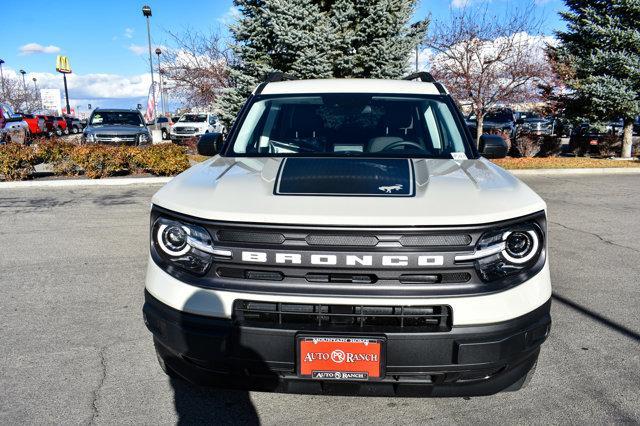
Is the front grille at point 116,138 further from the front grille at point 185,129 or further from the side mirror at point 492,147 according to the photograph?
the side mirror at point 492,147

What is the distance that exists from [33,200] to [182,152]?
3840mm

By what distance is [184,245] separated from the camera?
7.77ft

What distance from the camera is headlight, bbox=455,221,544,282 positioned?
2.21 metres

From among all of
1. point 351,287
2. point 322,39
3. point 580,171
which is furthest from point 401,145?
point 580,171

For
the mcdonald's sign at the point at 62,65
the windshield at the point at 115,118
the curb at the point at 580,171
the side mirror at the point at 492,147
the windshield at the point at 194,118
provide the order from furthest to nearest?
the mcdonald's sign at the point at 62,65 < the windshield at the point at 194,118 < the windshield at the point at 115,118 < the curb at the point at 580,171 < the side mirror at the point at 492,147

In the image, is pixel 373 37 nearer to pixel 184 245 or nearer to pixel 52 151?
pixel 52 151

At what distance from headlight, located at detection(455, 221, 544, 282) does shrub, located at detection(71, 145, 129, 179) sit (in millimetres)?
11645

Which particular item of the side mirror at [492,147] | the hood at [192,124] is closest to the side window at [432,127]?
the side mirror at [492,147]

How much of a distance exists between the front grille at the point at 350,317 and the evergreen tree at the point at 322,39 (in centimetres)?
1127

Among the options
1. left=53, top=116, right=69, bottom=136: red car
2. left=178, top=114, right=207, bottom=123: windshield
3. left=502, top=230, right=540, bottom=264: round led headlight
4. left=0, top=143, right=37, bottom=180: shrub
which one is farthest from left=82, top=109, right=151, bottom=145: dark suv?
left=53, top=116, right=69, bottom=136: red car

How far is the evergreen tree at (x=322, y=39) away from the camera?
1265cm

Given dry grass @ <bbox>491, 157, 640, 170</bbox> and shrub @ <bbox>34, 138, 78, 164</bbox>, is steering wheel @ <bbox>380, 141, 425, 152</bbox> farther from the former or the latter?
dry grass @ <bbox>491, 157, 640, 170</bbox>

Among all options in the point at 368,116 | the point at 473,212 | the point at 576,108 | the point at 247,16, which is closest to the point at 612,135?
the point at 576,108

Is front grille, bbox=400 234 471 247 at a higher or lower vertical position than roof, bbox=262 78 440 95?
lower
